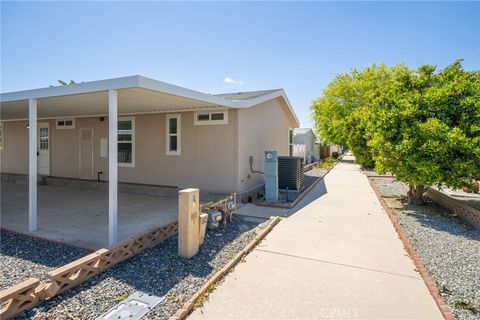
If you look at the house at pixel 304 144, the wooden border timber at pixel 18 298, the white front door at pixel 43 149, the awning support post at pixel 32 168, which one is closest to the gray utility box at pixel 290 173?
the awning support post at pixel 32 168

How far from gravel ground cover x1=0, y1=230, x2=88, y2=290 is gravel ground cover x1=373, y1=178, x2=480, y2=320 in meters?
4.86

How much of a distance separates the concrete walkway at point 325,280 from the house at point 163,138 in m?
3.14

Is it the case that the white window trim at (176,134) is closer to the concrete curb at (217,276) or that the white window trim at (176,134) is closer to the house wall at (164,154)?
the house wall at (164,154)

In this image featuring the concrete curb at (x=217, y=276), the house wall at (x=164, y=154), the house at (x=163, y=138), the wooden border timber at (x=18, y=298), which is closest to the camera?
the wooden border timber at (x=18, y=298)

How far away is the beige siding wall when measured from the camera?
773 centimetres

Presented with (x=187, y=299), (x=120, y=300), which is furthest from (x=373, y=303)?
(x=120, y=300)

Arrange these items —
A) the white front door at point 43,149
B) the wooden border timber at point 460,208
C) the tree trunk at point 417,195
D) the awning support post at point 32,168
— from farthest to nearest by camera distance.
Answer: the white front door at point 43,149 → the tree trunk at point 417,195 → the wooden border timber at point 460,208 → the awning support post at point 32,168

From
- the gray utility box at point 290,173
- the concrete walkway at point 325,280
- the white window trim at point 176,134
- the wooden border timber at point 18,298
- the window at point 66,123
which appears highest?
the window at point 66,123

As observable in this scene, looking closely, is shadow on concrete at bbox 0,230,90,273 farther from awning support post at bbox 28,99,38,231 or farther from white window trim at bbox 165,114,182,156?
white window trim at bbox 165,114,182,156

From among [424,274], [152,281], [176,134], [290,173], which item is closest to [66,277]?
[152,281]

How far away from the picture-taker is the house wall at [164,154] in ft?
25.1

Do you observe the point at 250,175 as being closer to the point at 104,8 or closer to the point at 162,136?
the point at 162,136

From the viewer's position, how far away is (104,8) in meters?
6.80

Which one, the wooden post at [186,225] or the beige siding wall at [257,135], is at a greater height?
the beige siding wall at [257,135]
